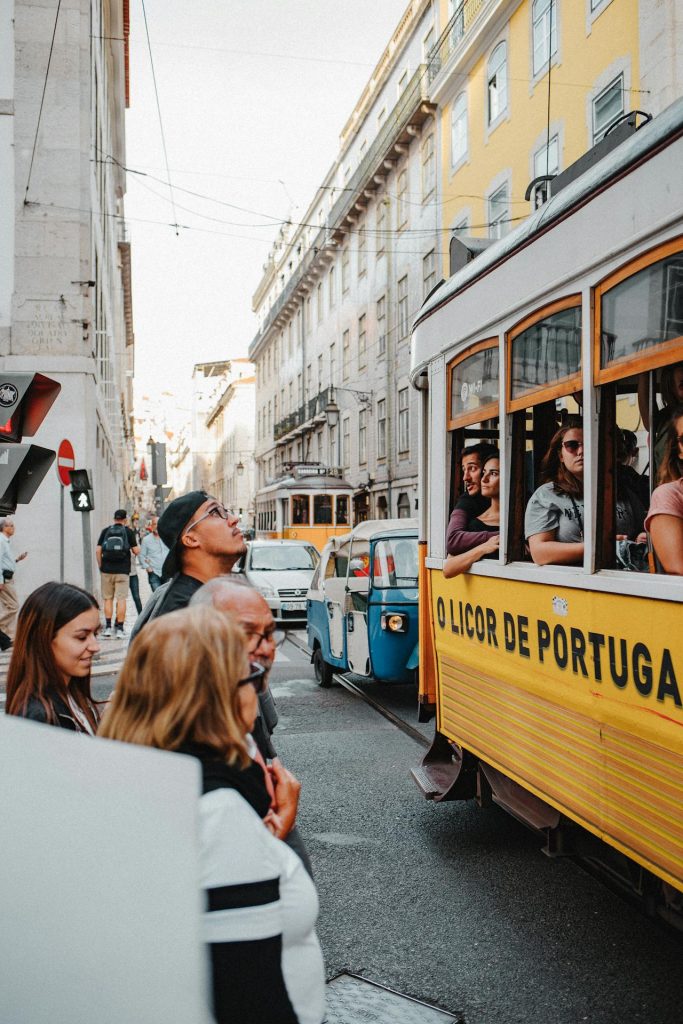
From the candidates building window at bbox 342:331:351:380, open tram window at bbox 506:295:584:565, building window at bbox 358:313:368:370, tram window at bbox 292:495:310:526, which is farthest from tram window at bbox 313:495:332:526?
open tram window at bbox 506:295:584:565

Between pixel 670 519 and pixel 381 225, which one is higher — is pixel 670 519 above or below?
below

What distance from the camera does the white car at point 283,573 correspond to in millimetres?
17344

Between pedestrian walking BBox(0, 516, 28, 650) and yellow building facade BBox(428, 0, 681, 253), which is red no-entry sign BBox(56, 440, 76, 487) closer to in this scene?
pedestrian walking BBox(0, 516, 28, 650)

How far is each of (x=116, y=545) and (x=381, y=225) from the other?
23183 mm

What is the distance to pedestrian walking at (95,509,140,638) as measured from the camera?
15039mm

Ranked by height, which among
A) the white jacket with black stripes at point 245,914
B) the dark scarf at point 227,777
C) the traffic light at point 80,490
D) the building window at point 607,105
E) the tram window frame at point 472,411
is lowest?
the white jacket with black stripes at point 245,914

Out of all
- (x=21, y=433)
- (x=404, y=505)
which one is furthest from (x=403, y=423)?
(x=21, y=433)

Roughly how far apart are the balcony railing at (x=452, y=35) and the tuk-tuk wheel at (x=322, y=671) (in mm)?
18958

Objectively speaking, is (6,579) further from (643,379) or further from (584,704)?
(584,704)

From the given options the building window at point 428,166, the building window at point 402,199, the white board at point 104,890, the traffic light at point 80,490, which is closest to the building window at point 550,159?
the building window at point 428,166

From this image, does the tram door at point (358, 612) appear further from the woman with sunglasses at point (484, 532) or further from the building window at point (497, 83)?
the building window at point (497, 83)

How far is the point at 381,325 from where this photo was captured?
116ft

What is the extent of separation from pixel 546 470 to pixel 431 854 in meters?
2.31

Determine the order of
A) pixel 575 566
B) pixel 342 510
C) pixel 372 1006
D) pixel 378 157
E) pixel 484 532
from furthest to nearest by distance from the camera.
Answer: pixel 378 157 → pixel 342 510 → pixel 484 532 → pixel 575 566 → pixel 372 1006
